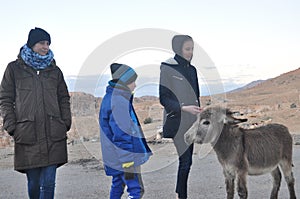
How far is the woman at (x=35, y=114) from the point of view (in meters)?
4.66

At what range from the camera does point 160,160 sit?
11125mm

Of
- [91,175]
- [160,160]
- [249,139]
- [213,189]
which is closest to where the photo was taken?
[249,139]

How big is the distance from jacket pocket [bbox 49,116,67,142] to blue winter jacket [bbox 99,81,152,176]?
1.46 feet

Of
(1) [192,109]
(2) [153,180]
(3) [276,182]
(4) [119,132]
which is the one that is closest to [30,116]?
(4) [119,132]

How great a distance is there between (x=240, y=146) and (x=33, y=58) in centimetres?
310

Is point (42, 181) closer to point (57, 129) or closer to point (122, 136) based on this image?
point (57, 129)

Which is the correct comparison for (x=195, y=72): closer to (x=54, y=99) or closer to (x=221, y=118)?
(x=221, y=118)

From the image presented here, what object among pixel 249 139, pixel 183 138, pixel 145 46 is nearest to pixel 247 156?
pixel 249 139

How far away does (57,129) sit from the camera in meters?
4.81

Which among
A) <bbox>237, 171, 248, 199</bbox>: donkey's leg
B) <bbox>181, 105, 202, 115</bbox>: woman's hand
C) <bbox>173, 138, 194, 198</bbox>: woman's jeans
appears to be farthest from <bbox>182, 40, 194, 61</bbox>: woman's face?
<bbox>237, 171, 248, 199</bbox>: donkey's leg

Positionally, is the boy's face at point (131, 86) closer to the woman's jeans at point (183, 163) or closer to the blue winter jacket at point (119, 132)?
the blue winter jacket at point (119, 132)

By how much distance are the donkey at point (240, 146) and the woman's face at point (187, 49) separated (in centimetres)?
82

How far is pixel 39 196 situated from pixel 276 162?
353cm

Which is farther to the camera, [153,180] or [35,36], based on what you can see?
[153,180]
